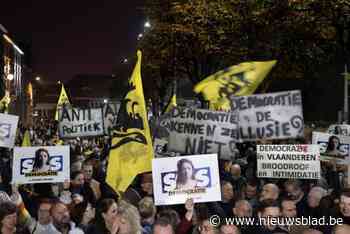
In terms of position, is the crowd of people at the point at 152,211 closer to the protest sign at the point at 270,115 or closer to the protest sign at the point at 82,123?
the protest sign at the point at 270,115

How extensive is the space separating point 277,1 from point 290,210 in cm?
1829

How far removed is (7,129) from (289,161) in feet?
15.3

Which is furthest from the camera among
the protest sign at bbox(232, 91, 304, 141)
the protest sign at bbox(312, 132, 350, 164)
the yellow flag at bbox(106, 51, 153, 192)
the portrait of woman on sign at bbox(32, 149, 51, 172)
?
the protest sign at bbox(312, 132, 350, 164)

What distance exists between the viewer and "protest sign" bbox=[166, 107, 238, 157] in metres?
9.67

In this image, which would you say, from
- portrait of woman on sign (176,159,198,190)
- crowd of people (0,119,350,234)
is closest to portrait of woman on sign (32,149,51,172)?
crowd of people (0,119,350,234)

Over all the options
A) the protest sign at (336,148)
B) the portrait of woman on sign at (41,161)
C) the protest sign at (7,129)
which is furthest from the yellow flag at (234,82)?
the protest sign at (7,129)

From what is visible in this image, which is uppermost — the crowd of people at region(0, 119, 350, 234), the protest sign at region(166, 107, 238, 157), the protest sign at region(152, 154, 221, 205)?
the protest sign at region(166, 107, 238, 157)

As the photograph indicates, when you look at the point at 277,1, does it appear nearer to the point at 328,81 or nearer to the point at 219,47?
the point at 219,47

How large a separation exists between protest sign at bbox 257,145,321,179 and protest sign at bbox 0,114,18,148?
4.10 m

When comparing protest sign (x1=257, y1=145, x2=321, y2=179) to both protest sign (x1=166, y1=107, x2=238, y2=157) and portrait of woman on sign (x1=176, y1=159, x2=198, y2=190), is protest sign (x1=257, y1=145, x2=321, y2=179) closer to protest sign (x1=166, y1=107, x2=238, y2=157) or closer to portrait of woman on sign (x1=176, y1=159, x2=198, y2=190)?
protest sign (x1=166, y1=107, x2=238, y2=157)

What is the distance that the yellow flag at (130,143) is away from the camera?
882 cm

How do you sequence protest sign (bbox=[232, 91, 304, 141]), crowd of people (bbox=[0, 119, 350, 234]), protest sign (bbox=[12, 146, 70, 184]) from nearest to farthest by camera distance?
crowd of people (bbox=[0, 119, 350, 234]) < protest sign (bbox=[232, 91, 304, 141]) < protest sign (bbox=[12, 146, 70, 184])

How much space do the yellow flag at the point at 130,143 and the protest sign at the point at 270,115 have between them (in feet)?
5.34

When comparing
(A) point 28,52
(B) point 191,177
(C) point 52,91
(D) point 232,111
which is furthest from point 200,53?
(C) point 52,91
